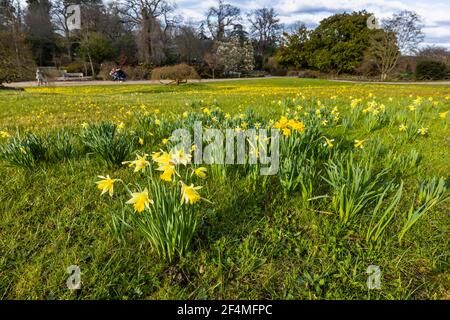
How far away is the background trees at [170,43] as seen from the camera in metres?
30.5

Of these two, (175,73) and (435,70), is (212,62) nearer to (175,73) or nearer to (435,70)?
(175,73)

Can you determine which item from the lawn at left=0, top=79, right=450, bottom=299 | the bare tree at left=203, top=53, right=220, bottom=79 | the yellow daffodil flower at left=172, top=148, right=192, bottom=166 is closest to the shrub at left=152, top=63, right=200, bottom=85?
the bare tree at left=203, top=53, right=220, bottom=79

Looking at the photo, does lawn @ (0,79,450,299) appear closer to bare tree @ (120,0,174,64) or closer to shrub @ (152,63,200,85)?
shrub @ (152,63,200,85)

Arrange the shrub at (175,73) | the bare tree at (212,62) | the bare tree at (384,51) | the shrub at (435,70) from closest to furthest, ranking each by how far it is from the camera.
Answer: the shrub at (175,73), the bare tree at (384,51), the shrub at (435,70), the bare tree at (212,62)

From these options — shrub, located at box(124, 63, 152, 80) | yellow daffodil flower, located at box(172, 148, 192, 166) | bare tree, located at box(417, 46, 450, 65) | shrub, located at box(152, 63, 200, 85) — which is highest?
bare tree, located at box(417, 46, 450, 65)

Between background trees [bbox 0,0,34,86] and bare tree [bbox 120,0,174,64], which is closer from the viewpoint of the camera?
background trees [bbox 0,0,34,86]

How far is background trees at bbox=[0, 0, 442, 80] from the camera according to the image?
30488 millimetres

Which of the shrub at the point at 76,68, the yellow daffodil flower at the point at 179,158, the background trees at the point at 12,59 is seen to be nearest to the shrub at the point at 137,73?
the shrub at the point at 76,68

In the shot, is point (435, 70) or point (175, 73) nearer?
point (175, 73)

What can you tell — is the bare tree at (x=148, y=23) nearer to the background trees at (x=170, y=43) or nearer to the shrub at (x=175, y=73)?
the background trees at (x=170, y=43)

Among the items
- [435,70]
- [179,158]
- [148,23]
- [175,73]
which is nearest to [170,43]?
[148,23]

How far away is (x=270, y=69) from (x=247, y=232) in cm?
4572

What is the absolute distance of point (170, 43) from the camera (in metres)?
42.2

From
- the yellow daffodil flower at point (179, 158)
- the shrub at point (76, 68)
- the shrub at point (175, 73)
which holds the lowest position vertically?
the yellow daffodil flower at point (179, 158)
